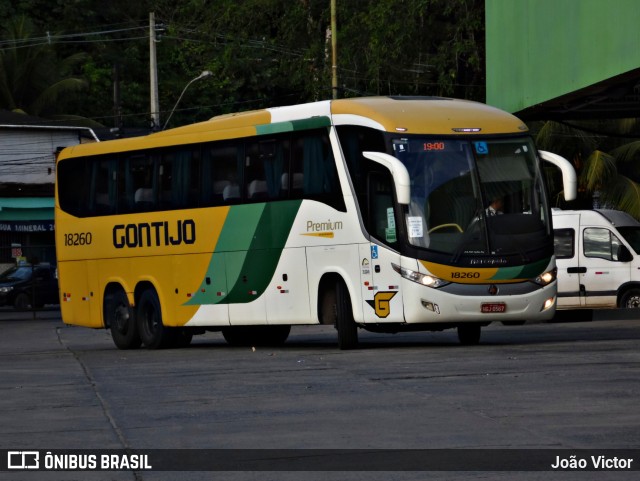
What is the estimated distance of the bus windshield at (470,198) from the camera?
1980 cm

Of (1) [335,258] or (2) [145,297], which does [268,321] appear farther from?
(2) [145,297]

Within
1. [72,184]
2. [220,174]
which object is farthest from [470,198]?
[72,184]

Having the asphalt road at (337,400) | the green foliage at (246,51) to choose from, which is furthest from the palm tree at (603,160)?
the asphalt road at (337,400)

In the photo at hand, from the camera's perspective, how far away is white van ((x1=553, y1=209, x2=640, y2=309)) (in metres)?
30.3

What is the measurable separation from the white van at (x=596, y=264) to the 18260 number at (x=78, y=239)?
9885mm

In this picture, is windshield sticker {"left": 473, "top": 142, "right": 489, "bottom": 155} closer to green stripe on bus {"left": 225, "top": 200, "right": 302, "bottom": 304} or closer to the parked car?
green stripe on bus {"left": 225, "top": 200, "right": 302, "bottom": 304}

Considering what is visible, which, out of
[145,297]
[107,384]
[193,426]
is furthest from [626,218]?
[193,426]

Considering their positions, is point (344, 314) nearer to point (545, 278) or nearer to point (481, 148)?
point (545, 278)

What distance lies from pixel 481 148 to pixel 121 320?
316 inches

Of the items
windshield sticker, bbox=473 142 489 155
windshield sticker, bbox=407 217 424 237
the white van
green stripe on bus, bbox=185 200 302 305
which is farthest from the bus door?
the white van

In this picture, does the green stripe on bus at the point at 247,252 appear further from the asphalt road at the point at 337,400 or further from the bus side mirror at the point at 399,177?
the bus side mirror at the point at 399,177

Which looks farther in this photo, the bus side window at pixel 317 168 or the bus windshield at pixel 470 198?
the bus side window at pixel 317 168

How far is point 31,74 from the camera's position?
6644 centimetres

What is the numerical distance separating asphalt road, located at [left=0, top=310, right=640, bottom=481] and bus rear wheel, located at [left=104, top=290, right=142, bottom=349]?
2086 mm
